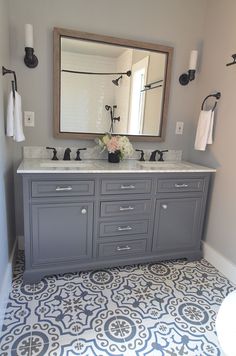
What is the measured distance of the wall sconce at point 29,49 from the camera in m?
1.77

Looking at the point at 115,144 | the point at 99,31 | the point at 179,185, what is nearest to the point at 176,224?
the point at 179,185

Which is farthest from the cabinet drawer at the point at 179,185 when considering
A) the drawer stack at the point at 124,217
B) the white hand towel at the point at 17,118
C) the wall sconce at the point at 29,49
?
the wall sconce at the point at 29,49

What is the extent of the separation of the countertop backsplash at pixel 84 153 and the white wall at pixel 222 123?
1.07 ft

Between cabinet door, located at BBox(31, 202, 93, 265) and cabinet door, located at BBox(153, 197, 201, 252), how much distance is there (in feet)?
1.98

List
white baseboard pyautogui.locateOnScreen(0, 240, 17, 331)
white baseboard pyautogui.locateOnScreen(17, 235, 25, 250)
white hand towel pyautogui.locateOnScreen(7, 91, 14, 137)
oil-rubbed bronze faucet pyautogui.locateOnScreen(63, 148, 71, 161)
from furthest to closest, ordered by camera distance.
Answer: white baseboard pyautogui.locateOnScreen(17, 235, 25, 250) → oil-rubbed bronze faucet pyautogui.locateOnScreen(63, 148, 71, 161) → white hand towel pyautogui.locateOnScreen(7, 91, 14, 137) → white baseboard pyautogui.locateOnScreen(0, 240, 17, 331)

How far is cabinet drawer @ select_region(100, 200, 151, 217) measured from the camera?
1886 millimetres

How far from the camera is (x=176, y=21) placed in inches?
Result: 88.6

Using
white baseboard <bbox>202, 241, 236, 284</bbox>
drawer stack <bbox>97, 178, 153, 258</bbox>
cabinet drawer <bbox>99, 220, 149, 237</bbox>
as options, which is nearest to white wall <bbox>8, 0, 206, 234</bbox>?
drawer stack <bbox>97, 178, 153, 258</bbox>

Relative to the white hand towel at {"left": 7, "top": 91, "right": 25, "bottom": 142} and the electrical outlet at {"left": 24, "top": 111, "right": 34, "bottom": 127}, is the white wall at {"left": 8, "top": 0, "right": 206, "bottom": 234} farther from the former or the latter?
the white hand towel at {"left": 7, "top": 91, "right": 25, "bottom": 142}

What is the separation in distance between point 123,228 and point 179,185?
60cm

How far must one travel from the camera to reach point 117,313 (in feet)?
5.22

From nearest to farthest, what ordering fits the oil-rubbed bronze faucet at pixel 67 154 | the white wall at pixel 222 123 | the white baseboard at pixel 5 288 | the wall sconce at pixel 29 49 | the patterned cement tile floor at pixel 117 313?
the patterned cement tile floor at pixel 117 313 → the white baseboard at pixel 5 288 → the wall sconce at pixel 29 49 → the white wall at pixel 222 123 → the oil-rubbed bronze faucet at pixel 67 154

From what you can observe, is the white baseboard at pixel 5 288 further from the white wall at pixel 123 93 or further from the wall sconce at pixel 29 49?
the wall sconce at pixel 29 49

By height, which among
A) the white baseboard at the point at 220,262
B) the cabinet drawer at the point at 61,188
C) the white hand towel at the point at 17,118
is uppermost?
the white hand towel at the point at 17,118
